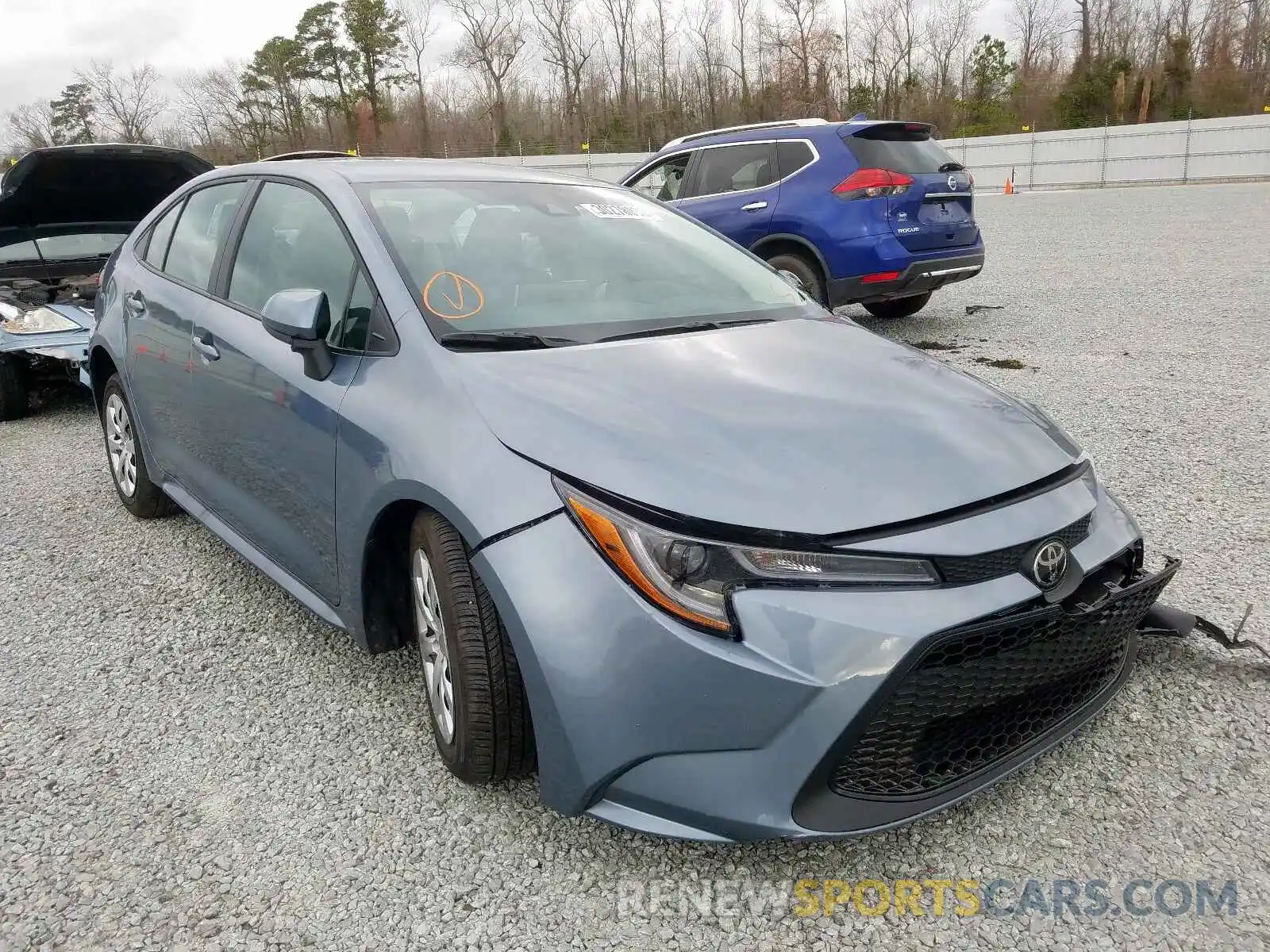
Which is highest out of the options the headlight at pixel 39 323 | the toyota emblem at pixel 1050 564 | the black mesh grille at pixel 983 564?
the headlight at pixel 39 323

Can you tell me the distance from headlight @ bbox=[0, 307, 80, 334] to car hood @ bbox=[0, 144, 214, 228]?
806 mm

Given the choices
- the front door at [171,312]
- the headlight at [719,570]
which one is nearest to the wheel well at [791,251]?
the front door at [171,312]

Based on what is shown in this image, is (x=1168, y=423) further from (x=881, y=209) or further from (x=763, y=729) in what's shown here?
(x=763, y=729)

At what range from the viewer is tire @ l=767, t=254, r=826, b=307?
7.27 metres

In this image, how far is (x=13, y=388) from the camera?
6141 millimetres

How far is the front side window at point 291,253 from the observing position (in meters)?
2.64

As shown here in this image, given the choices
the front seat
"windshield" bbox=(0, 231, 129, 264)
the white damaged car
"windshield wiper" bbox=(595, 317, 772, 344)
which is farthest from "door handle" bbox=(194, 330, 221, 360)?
"windshield" bbox=(0, 231, 129, 264)

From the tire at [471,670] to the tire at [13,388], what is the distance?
5.27 m

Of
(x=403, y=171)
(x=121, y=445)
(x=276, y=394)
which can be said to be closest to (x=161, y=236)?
(x=121, y=445)

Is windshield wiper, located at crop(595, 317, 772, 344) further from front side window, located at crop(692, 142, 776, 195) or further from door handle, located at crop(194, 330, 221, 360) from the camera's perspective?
front side window, located at crop(692, 142, 776, 195)

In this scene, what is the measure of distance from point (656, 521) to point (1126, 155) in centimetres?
3658

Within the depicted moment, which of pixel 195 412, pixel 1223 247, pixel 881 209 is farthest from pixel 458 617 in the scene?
pixel 1223 247

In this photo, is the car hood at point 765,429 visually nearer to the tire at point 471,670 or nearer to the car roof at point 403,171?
the tire at point 471,670

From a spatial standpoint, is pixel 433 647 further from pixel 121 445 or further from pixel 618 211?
pixel 121 445
